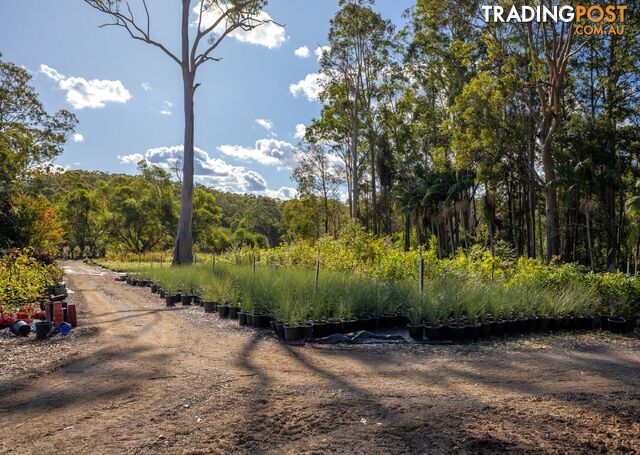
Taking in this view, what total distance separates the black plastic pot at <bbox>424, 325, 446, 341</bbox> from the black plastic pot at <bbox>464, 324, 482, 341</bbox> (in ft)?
1.12

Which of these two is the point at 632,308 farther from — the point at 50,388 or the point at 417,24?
the point at 417,24

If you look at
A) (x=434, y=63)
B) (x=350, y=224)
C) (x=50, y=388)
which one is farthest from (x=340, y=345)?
(x=434, y=63)

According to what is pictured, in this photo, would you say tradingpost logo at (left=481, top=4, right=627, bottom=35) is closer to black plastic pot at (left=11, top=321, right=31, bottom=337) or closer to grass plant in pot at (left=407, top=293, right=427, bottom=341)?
grass plant in pot at (left=407, top=293, right=427, bottom=341)

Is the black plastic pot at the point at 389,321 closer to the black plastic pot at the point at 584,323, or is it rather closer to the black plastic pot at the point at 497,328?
the black plastic pot at the point at 497,328

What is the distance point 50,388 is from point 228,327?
3.38 metres

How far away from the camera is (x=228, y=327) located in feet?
24.0

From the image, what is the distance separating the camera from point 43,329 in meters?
6.38

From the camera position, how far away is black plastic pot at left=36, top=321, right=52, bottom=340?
6336 mm

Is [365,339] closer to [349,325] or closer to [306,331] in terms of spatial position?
[349,325]

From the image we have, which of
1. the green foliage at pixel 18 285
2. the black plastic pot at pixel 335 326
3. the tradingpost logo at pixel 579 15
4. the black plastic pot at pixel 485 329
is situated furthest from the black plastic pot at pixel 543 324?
the tradingpost logo at pixel 579 15

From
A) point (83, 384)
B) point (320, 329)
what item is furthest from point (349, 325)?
point (83, 384)

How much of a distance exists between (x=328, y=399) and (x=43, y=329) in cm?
479

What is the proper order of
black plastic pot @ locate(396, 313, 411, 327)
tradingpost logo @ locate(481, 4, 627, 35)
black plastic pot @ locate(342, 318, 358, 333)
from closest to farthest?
black plastic pot @ locate(342, 318, 358, 333) → black plastic pot @ locate(396, 313, 411, 327) → tradingpost logo @ locate(481, 4, 627, 35)

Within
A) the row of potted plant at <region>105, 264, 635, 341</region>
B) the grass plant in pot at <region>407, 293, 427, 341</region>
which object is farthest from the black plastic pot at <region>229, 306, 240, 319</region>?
the grass plant in pot at <region>407, 293, 427, 341</region>
